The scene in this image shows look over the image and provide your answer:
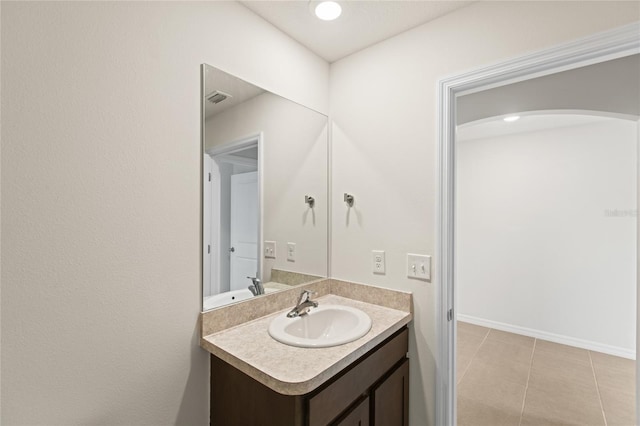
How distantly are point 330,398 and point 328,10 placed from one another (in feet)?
5.37

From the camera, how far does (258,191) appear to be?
1.59 metres

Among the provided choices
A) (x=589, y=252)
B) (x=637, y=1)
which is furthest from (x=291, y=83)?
(x=589, y=252)

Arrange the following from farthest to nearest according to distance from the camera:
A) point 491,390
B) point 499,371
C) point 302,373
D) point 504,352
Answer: point 504,352 < point 499,371 < point 491,390 < point 302,373

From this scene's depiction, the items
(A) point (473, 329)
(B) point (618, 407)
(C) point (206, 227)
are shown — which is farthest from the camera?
(A) point (473, 329)

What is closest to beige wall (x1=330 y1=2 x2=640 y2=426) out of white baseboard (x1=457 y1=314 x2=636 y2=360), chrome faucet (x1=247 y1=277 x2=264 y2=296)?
chrome faucet (x1=247 y1=277 x2=264 y2=296)

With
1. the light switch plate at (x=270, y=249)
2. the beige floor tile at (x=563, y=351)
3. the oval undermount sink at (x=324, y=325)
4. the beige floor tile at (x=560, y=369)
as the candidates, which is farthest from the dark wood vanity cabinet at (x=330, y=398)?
the beige floor tile at (x=563, y=351)

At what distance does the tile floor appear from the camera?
6.85 ft

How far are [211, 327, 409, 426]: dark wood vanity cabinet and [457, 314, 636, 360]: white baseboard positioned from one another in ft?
9.21

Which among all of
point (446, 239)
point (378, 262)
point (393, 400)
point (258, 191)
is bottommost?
point (393, 400)

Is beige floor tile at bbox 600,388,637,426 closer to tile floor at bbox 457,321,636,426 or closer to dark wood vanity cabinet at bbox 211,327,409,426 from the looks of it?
tile floor at bbox 457,321,636,426

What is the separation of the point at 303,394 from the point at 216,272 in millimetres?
638

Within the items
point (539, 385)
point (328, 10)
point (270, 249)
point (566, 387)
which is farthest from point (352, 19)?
point (566, 387)

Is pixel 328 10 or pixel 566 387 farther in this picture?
pixel 566 387

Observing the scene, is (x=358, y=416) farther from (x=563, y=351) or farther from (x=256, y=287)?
(x=563, y=351)
